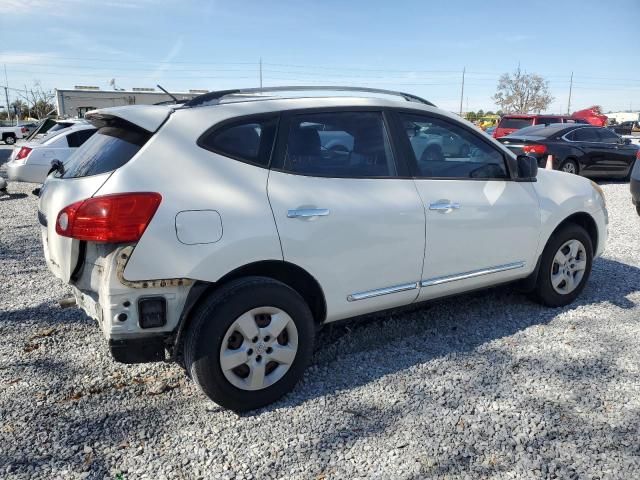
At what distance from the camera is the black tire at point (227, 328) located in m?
2.72

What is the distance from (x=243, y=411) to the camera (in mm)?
2914

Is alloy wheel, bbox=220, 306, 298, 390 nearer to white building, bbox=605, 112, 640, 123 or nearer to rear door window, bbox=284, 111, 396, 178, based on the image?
rear door window, bbox=284, 111, 396, 178

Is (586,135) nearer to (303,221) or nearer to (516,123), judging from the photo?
(516,123)

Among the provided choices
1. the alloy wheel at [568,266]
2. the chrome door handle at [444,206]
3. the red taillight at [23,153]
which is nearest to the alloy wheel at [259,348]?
the chrome door handle at [444,206]

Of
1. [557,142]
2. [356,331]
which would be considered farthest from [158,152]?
[557,142]

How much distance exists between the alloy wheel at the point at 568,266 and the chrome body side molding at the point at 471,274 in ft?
1.50

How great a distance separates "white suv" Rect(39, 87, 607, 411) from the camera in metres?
2.61

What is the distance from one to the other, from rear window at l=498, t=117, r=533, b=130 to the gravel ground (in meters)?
13.5

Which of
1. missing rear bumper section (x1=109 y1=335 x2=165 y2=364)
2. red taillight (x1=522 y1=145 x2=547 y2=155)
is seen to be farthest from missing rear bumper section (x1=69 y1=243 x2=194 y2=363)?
red taillight (x1=522 y1=145 x2=547 y2=155)

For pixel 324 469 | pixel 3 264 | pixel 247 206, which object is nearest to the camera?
pixel 324 469

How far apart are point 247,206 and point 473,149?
6.31 ft

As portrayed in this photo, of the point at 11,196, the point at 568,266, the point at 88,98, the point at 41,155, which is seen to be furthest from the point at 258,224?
the point at 88,98

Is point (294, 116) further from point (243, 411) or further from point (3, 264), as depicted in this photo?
point (3, 264)

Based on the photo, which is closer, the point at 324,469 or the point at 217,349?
the point at 324,469
